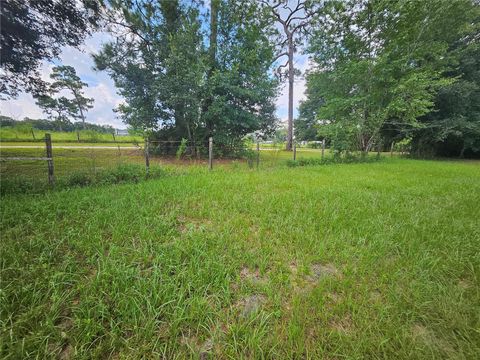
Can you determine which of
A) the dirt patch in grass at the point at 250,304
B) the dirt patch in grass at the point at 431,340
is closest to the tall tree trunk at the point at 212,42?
the dirt patch in grass at the point at 250,304

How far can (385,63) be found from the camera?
343 inches

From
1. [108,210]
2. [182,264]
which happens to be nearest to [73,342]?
[182,264]

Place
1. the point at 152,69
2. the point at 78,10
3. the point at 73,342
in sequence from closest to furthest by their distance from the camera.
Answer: the point at 73,342, the point at 78,10, the point at 152,69

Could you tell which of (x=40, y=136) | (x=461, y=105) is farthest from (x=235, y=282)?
(x=40, y=136)

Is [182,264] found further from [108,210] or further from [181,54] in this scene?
[181,54]

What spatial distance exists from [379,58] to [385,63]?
1.90ft

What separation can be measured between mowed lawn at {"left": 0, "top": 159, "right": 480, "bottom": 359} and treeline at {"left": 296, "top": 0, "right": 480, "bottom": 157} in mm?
8417

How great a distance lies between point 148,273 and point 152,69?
422 inches

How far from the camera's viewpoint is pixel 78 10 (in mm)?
5289

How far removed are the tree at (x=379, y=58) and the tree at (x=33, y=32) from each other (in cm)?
1015

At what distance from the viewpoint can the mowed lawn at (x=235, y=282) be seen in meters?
1.09

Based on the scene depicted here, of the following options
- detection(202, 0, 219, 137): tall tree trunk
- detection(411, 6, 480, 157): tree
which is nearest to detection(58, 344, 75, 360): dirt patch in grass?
detection(202, 0, 219, 137): tall tree trunk

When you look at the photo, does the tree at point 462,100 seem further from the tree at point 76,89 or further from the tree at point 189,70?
the tree at point 76,89

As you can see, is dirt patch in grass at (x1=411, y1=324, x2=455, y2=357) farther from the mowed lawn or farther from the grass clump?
the grass clump
